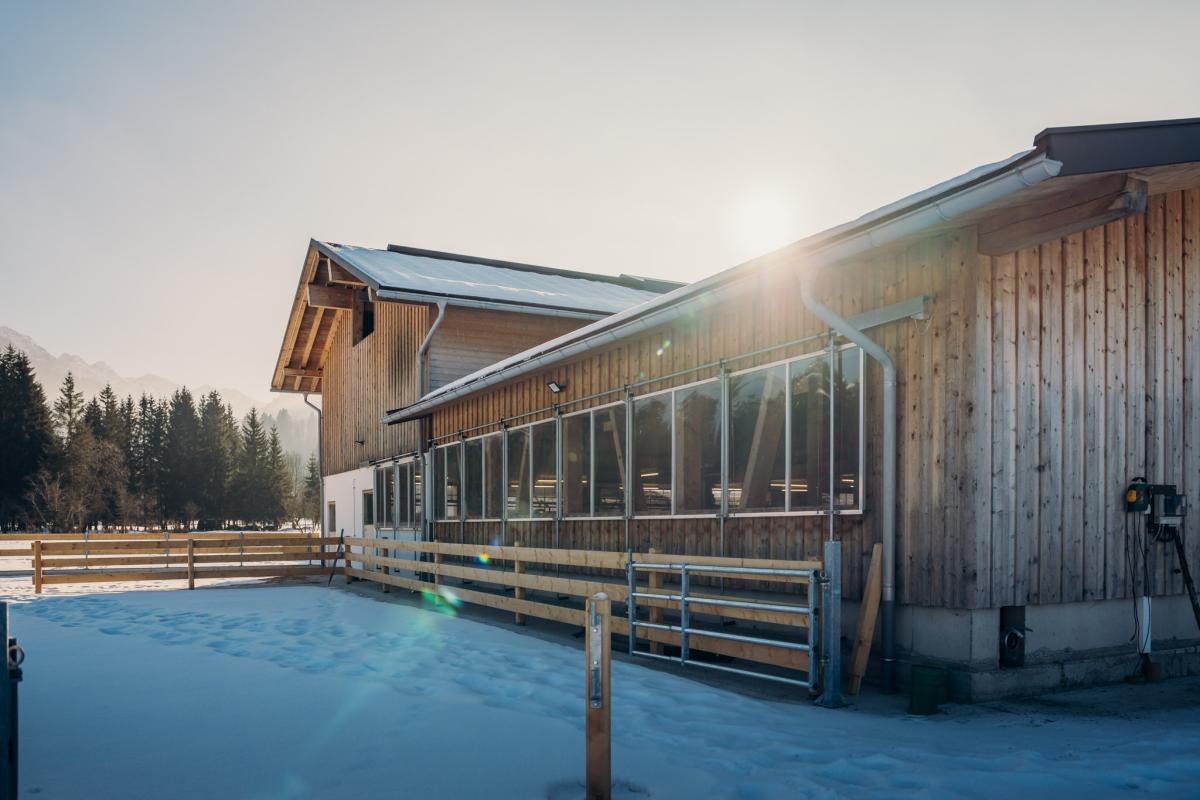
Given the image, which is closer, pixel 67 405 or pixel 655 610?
pixel 655 610

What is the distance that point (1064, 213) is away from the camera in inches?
243

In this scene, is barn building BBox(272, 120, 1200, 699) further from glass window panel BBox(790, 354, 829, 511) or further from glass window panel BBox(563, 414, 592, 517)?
glass window panel BBox(563, 414, 592, 517)

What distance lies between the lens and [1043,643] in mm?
6922

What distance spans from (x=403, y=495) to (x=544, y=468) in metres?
7.82

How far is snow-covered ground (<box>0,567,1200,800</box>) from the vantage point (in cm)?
442

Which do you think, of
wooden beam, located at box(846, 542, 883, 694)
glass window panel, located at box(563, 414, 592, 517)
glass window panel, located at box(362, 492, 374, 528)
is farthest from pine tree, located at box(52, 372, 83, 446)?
wooden beam, located at box(846, 542, 883, 694)

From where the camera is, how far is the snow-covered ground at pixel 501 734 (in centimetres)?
442

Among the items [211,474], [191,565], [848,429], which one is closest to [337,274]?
[191,565]

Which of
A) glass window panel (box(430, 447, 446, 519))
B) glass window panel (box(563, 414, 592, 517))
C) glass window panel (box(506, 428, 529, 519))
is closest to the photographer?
glass window panel (box(563, 414, 592, 517))

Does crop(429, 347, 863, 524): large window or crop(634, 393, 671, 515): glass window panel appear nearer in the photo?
crop(429, 347, 863, 524): large window

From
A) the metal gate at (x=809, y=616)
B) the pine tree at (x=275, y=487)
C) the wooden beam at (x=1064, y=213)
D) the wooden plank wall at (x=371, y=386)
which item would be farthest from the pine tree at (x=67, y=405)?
the wooden beam at (x=1064, y=213)

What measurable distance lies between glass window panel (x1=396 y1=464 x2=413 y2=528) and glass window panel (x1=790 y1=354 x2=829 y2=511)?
42.6 feet

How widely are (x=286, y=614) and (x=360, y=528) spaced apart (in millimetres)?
11701

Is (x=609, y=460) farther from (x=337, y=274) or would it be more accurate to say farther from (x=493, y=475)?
(x=337, y=274)
